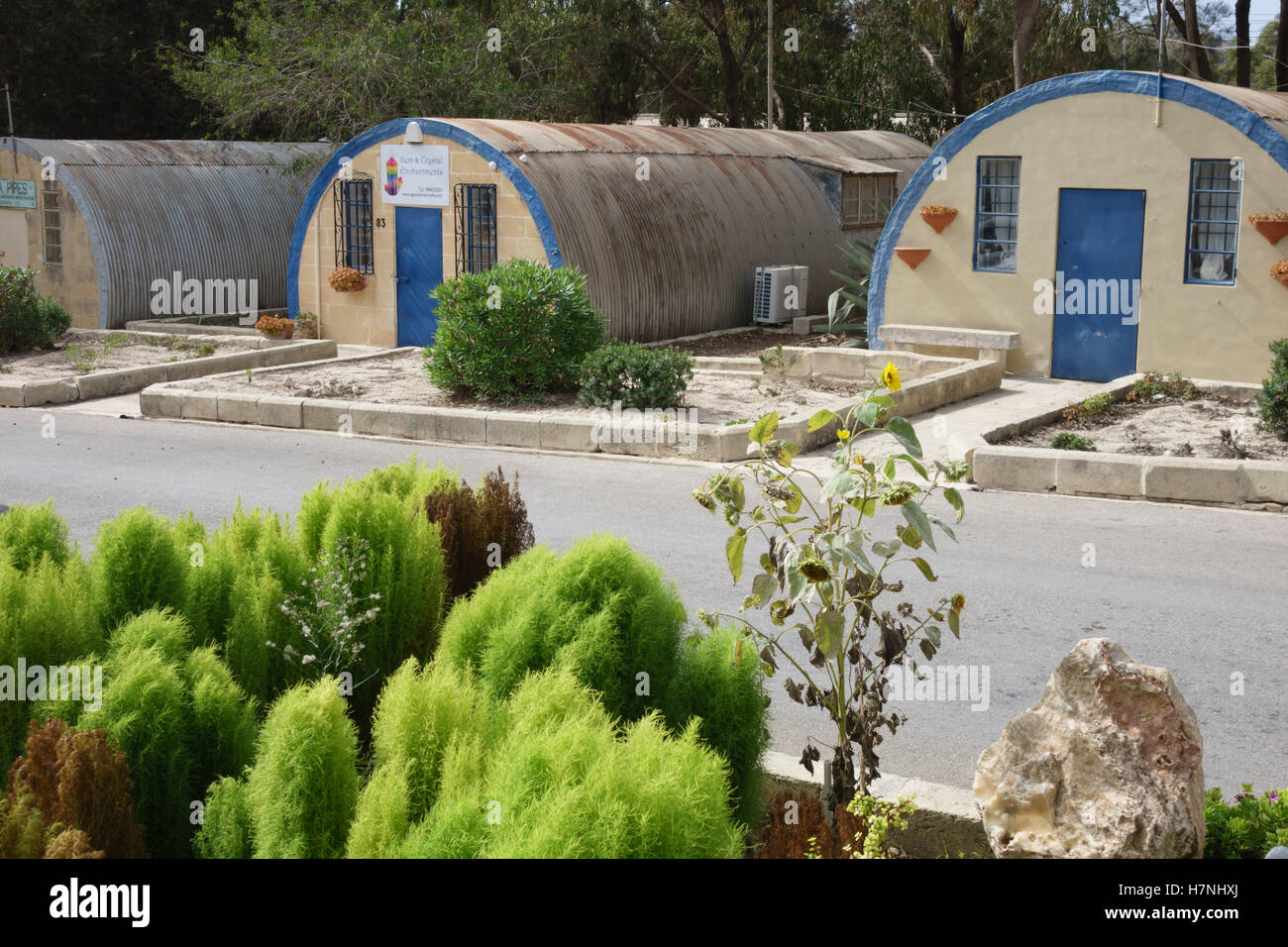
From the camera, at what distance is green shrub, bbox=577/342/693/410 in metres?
15.0

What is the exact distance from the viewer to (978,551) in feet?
32.4

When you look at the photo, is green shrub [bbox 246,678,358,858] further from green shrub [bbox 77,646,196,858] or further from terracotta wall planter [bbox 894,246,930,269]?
terracotta wall planter [bbox 894,246,930,269]

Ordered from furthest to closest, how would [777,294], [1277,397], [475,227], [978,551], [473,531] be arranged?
[777,294] → [475,227] → [1277,397] → [978,551] → [473,531]

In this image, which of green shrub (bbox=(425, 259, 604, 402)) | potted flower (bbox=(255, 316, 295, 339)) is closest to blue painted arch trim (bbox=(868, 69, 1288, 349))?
green shrub (bbox=(425, 259, 604, 402))

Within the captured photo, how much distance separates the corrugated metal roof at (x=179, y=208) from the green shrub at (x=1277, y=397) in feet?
57.0

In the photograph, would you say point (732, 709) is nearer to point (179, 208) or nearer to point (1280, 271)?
point (1280, 271)

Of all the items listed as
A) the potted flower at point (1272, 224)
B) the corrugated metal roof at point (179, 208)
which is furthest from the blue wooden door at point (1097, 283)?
the corrugated metal roof at point (179, 208)

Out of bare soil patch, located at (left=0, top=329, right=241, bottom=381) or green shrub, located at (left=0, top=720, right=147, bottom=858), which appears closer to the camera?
green shrub, located at (left=0, top=720, right=147, bottom=858)

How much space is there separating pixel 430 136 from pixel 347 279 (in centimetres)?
258

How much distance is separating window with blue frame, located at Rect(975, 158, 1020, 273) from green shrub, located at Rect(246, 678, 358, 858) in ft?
51.7

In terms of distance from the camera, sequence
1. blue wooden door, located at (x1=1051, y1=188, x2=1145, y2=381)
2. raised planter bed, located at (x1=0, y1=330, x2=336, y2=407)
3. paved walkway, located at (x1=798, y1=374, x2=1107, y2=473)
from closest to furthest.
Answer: paved walkway, located at (x1=798, y1=374, x2=1107, y2=473)
raised planter bed, located at (x1=0, y1=330, x2=336, y2=407)
blue wooden door, located at (x1=1051, y1=188, x2=1145, y2=381)

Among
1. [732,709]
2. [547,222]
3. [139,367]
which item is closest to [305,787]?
[732,709]

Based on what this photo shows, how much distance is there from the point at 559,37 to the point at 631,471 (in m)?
20.2

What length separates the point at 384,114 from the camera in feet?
87.8
